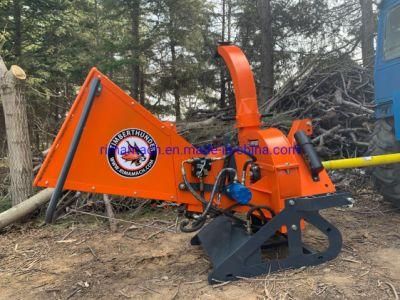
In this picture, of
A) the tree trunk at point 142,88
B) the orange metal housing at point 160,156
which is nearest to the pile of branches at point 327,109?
the orange metal housing at point 160,156

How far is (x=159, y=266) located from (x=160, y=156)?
3.68ft

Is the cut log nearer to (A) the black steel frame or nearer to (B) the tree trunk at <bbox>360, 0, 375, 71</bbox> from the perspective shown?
(A) the black steel frame

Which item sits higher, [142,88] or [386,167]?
[142,88]

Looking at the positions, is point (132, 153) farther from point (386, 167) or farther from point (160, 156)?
point (386, 167)

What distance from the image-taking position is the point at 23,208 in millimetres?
5059

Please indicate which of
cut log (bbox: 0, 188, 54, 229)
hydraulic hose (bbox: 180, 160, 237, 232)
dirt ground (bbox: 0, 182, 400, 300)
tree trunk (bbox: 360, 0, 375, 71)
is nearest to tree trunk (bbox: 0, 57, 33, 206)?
cut log (bbox: 0, 188, 54, 229)

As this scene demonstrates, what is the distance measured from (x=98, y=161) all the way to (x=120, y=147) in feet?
0.66

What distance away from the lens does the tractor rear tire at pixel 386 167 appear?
4.29 meters

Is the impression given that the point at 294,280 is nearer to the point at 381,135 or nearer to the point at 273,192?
the point at 273,192

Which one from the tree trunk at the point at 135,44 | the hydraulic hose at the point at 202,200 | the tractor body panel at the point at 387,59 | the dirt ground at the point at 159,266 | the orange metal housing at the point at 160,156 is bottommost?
the dirt ground at the point at 159,266

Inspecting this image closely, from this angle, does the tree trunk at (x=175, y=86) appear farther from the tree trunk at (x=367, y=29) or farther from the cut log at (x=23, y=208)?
the cut log at (x=23, y=208)

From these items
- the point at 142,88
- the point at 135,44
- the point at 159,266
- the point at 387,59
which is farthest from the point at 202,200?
the point at 142,88

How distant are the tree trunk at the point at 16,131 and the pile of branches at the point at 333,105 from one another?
162 inches

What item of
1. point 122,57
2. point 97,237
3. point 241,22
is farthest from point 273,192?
point 241,22
